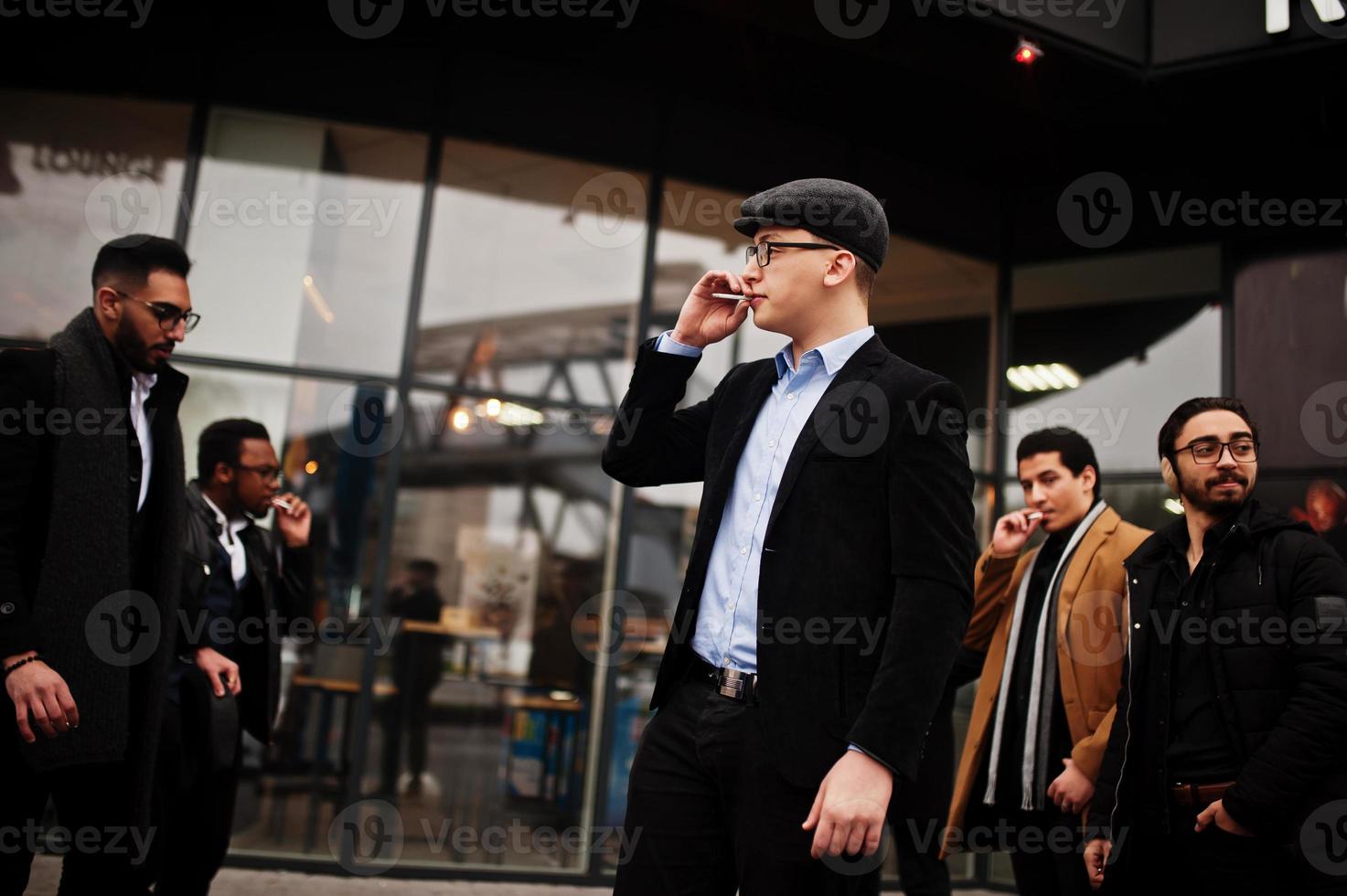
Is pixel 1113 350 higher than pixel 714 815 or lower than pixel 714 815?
higher

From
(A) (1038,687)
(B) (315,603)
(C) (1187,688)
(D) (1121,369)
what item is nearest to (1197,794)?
(C) (1187,688)

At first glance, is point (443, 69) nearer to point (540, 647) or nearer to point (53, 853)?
point (540, 647)

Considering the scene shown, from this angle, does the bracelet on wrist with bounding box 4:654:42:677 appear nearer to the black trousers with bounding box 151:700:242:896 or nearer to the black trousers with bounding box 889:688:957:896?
the black trousers with bounding box 151:700:242:896

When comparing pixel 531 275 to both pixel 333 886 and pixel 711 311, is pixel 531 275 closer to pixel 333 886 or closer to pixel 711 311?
pixel 333 886

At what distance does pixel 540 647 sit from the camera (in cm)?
717

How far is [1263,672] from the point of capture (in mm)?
3205

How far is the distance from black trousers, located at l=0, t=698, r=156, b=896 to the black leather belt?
5.75 ft

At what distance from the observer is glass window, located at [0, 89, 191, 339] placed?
22.8 feet

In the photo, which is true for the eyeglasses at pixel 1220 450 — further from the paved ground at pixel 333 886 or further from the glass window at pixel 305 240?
the glass window at pixel 305 240

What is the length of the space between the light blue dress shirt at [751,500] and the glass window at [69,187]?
579cm

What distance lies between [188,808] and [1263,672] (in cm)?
370

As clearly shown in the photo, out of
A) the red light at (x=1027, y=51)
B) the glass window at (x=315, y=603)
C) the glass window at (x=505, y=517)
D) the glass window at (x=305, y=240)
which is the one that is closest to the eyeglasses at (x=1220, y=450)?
the red light at (x=1027, y=51)

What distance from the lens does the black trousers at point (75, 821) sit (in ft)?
9.29

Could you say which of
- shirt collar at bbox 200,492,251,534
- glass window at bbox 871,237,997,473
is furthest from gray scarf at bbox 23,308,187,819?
glass window at bbox 871,237,997,473
